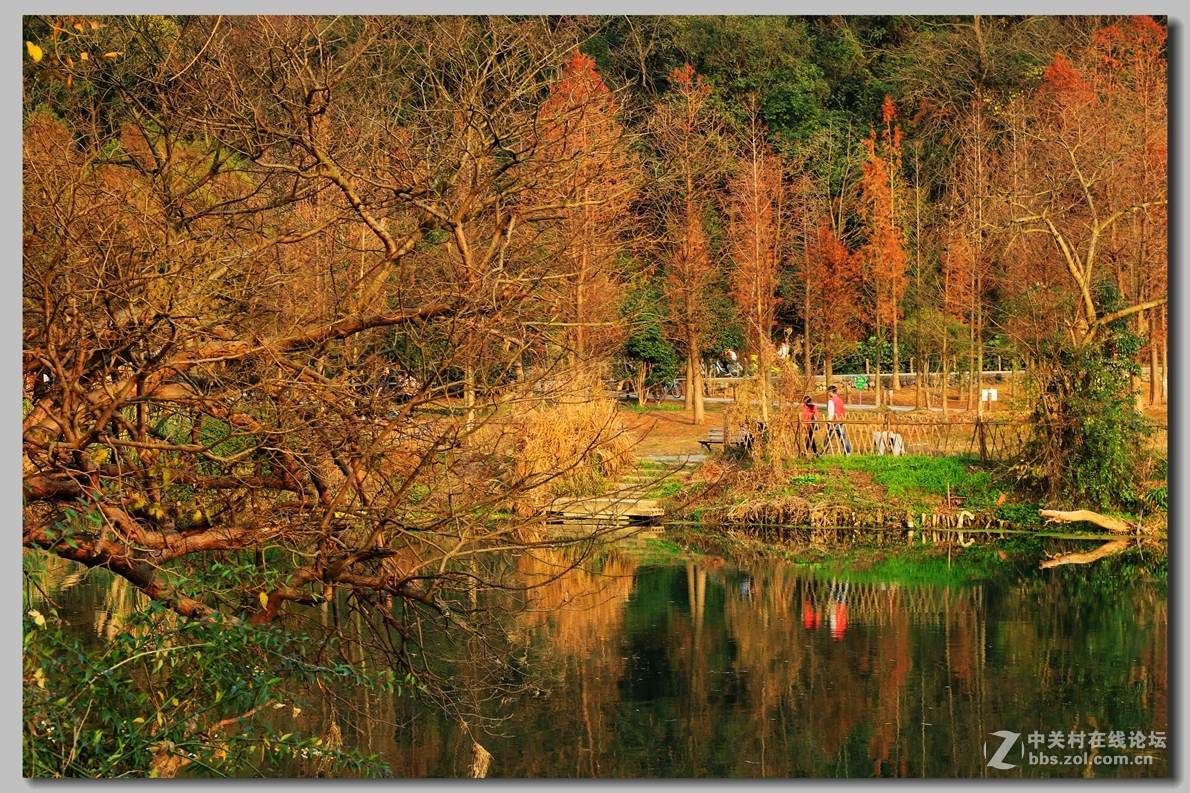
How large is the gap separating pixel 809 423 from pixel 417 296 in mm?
11887

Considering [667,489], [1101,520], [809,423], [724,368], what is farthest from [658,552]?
[724,368]

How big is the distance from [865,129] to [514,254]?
2686 cm

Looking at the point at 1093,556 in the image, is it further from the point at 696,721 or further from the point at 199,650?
the point at 199,650

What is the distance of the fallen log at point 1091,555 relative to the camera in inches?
635

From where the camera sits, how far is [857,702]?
36.3 feet

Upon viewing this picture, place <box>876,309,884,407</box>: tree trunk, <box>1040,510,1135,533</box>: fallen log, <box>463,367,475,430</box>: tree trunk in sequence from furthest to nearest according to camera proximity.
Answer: <box>876,309,884,407</box>: tree trunk → <box>1040,510,1135,533</box>: fallen log → <box>463,367,475,430</box>: tree trunk

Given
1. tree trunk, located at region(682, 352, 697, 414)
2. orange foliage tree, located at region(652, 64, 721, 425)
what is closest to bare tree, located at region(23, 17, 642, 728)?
orange foliage tree, located at region(652, 64, 721, 425)

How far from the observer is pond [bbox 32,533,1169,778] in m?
9.67

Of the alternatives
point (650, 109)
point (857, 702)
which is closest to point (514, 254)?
point (857, 702)

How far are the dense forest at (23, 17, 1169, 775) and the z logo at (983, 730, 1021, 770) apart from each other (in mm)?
3393

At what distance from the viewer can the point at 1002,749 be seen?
9914 millimetres

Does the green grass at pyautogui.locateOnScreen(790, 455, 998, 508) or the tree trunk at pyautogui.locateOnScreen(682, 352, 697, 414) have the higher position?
the tree trunk at pyautogui.locateOnScreen(682, 352, 697, 414)

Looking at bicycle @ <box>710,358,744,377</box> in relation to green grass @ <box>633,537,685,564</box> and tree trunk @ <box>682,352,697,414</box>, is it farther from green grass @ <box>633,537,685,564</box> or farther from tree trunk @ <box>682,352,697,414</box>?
green grass @ <box>633,537,685,564</box>

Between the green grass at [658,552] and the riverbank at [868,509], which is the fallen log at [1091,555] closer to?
the riverbank at [868,509]
